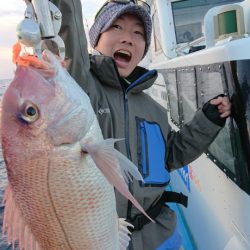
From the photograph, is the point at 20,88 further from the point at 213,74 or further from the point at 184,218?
the point at 184,218

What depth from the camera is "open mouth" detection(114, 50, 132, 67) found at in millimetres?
2754

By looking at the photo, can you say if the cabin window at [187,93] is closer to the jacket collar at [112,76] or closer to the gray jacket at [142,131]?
the gray jacket at [142,131]

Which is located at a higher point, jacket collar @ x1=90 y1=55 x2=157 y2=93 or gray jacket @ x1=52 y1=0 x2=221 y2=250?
jacket collar @ x1=90 y1=55 x2=157 y2=93

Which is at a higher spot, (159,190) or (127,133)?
(127,133)

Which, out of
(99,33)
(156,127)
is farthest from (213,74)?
(99,33)

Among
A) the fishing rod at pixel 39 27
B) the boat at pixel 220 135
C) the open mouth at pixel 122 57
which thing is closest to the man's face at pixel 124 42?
the open mouth at pixel 122 57

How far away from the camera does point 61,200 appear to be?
1.45m

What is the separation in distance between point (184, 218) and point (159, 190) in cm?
215

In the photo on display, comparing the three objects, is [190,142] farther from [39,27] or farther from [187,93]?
[39,27]

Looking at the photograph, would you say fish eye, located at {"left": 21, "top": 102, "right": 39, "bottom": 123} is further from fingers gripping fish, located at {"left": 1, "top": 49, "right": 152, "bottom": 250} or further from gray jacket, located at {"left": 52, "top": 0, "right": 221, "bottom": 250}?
gray jacket, located at {"left": 52, "top": 0, "right": 221, "bottom": 250}

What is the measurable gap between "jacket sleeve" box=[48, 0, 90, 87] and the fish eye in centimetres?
70

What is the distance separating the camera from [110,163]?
1.40 metres

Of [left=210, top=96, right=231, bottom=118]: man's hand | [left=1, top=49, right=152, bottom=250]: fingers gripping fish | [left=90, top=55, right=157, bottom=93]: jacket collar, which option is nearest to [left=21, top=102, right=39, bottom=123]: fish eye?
[left=1, top=49, right=152, bottom=250]: fingers gripping fish

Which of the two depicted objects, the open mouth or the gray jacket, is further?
the open mouth
